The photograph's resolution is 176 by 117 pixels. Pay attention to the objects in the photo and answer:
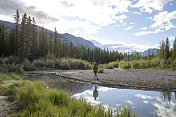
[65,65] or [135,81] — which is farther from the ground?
[65,65]

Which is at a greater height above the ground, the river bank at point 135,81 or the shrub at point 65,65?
the shrub at point 65,65

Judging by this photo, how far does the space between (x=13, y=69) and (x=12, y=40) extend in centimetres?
2230

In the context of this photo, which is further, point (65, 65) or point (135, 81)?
point (65, 65)

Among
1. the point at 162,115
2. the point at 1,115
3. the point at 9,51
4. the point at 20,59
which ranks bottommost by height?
the point at 162,115

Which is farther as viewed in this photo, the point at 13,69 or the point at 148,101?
the point at 13,69

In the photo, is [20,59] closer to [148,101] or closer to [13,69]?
[13,69]

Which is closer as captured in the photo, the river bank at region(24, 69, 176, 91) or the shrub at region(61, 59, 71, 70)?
the river bank at region(24, 69, 176, 91)

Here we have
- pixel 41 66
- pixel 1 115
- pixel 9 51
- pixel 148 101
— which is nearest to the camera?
pixel 1 115

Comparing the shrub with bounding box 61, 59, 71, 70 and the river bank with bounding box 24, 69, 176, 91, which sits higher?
the shrub with bounding box 61, 59, 71, 70

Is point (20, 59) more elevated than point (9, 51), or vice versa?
point (9, 51)

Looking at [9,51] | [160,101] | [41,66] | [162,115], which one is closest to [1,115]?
[162,115]

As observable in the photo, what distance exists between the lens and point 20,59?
98.6 ft

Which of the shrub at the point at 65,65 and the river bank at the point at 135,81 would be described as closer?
the river bank at the point at 135,81

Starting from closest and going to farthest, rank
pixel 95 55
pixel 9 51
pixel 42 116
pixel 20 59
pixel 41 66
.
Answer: pixel 42 116 < pixel 41 66 < pixel 20 59 < pixel 9 51 < pixel 95 55
